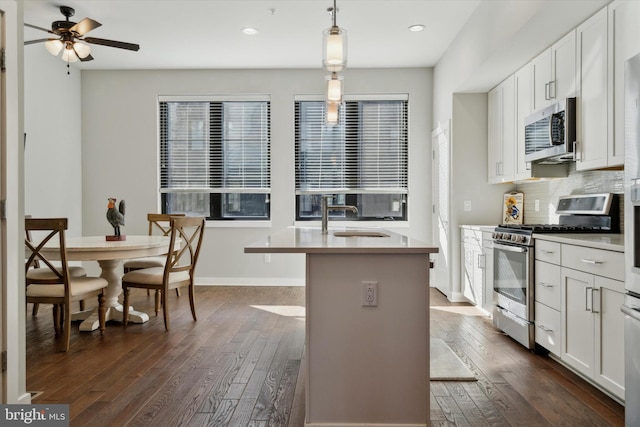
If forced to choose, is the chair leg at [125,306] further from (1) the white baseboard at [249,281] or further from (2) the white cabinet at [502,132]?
(2) the white cabinet at [502,132]

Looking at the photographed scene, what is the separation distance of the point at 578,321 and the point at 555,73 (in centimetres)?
186

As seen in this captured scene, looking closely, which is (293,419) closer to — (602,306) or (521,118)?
(602,306)

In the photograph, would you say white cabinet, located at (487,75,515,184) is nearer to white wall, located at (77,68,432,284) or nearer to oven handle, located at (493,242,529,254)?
oven handle, located at (493,242,529,254)

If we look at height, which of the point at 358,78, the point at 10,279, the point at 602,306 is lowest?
the point at 602,306

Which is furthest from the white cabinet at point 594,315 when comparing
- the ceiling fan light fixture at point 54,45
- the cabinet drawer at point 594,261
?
the ceiling fan light fixture at point 54,45

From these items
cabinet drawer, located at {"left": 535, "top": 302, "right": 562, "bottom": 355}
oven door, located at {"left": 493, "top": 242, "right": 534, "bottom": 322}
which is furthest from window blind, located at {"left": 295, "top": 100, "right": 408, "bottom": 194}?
cabinet drawer, located at {"left": 535, "top": 302, "right": 562, "bottom": 355}

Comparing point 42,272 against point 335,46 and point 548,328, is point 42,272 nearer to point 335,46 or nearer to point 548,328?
point 335,46

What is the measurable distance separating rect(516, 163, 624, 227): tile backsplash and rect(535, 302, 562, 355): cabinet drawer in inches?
32.5

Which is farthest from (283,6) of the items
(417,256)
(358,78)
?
(417,256)

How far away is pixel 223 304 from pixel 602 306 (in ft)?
11.3

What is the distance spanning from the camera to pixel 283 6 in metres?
3.91

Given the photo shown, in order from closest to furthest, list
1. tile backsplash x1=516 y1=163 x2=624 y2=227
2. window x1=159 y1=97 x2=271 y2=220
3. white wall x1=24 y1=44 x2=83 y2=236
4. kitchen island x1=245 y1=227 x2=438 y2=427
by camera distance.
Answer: kitchen island x1=245 y1=227 x2=438 y2=427 < tile backsplash x1=516 y1=163 x2=624 y2=227 < white wall x1=24 y1=44 x2=83 y2=236 < window x1=159 y1=97 x2=271 y2=220

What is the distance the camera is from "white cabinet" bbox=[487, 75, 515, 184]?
4152mm

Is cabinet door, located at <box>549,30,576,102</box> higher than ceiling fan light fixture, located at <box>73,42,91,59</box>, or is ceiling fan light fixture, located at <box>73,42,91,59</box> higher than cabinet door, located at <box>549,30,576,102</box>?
ceiling fan light fixture, located at <box>73,42,91,59</box>
